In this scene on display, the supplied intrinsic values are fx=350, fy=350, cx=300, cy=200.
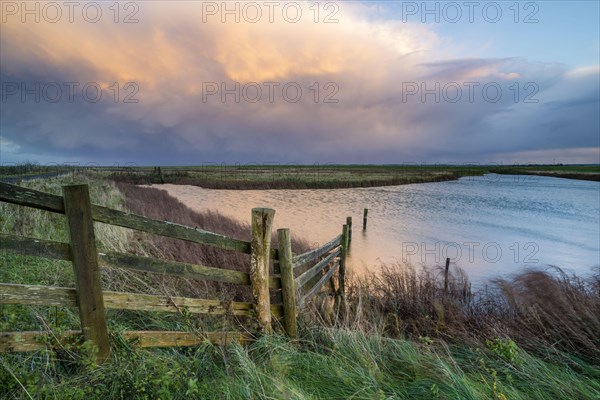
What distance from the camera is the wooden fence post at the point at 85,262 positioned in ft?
9.76

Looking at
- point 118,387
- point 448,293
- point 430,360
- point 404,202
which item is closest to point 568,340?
point 430,360

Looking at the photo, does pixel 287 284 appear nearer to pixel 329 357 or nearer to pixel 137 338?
pixel 329 357

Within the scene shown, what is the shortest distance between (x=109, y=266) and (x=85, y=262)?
0.26m

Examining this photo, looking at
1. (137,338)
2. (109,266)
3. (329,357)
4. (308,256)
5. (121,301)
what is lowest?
(329,357)

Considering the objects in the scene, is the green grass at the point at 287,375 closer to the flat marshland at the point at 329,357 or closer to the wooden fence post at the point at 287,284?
the flat marshland at the point at 329,357

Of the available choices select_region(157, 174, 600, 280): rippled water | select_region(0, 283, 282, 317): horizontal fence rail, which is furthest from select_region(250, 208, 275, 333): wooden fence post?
select_region(157, 174, 600, 280): rippled water

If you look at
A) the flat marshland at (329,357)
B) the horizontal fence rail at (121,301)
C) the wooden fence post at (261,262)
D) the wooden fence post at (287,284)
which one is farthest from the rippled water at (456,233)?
the horizontal fence rail at (121,301)

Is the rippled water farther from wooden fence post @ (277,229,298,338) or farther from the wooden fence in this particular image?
the wooden fence

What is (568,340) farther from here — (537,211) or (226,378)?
(537,211)

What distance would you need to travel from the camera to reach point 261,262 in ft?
14.8

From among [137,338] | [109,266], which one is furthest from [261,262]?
[109,266]

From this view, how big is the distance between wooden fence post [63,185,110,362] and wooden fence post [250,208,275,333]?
180 cm

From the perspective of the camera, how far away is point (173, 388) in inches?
123

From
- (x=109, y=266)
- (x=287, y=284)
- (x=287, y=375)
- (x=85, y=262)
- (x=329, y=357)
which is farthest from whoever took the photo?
(x=287, y=284)
